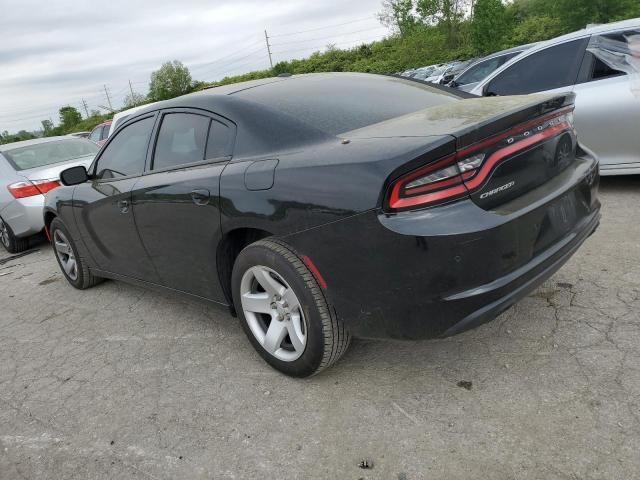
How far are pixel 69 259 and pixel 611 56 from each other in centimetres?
536

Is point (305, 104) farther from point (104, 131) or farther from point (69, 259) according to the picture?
point (104, 131)

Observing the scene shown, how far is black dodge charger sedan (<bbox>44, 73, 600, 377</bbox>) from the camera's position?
205cm

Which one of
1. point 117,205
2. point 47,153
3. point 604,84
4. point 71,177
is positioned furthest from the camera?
point 47,153

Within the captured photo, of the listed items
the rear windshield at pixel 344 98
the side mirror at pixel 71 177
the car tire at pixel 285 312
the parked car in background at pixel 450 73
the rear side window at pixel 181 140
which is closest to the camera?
the car tire at pixel 285 312

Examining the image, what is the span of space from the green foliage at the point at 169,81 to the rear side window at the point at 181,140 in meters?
72.1

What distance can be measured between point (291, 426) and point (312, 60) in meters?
58.8

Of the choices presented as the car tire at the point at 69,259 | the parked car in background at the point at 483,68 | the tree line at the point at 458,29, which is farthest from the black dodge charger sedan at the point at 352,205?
the tree line at the point at 458,29

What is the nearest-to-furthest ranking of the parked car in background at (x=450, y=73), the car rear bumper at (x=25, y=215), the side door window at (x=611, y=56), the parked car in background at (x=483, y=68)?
the side door window at (x=611, y=56)
the car rear bumper at (x=25, y=215)
the parked car in background at (x=483, y=68)
the parked car in background at (x=450, y=73)

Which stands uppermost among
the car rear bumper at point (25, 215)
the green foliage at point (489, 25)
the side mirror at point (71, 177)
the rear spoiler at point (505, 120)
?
the green foliage at point (489, 25)

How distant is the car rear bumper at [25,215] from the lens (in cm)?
641

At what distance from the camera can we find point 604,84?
4.80 metres

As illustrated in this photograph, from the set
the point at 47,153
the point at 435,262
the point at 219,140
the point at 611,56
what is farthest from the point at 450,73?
the point at 435,262

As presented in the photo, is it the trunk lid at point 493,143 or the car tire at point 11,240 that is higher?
the trunk lid at point 493,143

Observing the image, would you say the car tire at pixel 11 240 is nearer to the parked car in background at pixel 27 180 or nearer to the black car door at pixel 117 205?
the parked car in background at pixel 27 180
